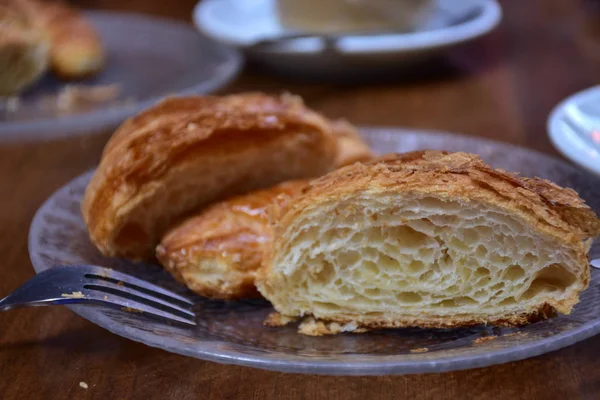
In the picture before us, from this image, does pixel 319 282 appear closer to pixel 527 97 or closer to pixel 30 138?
pixel 30 138

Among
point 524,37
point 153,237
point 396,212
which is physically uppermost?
point 396,212

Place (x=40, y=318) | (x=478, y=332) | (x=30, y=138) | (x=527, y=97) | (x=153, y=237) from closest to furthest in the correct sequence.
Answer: (x=478, y=332) < (x=40, y=318) < (x=153, y=237) < (x=30, y=138) < (x=527, y=97)

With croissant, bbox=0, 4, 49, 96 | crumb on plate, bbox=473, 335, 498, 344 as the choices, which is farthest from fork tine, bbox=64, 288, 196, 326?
croissant, bbox=0, 4, 49, 96

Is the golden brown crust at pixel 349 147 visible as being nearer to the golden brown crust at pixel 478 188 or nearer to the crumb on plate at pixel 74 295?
the golden brown crust at pixel 478 188

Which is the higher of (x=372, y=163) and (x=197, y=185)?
(x=372, y=163)

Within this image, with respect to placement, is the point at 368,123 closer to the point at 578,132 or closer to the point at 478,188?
the point at 578,132

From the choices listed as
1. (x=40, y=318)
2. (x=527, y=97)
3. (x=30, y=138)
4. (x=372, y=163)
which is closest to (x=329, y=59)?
(x=527, y=97)

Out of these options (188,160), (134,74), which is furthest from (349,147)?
(134,74)

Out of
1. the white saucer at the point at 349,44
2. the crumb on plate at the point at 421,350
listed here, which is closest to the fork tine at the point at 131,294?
the crumb on plate at the point at 421,350
